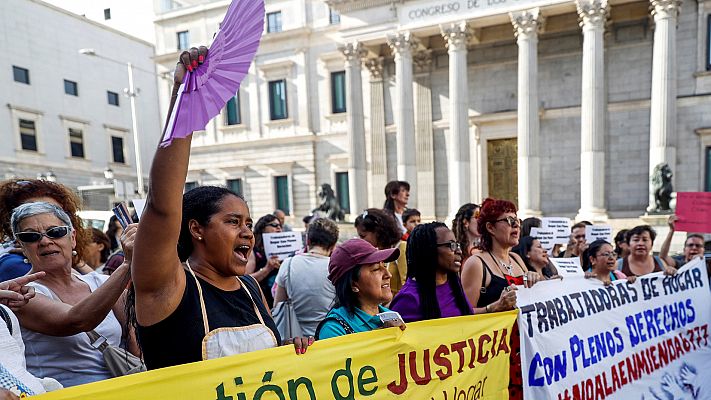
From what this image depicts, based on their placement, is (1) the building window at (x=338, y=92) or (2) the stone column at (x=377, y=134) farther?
(1) the building window at (x=338, y=92)

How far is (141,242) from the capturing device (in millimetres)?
1288

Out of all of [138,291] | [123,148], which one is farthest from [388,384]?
[123,148]

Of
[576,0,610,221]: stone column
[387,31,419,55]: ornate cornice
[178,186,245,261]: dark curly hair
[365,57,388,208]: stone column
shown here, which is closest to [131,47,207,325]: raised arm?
[178,186,245,261]: dark curly hair

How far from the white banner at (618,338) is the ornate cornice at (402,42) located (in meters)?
16.4

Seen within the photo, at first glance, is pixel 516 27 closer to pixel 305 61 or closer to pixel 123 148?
pixel 305 61

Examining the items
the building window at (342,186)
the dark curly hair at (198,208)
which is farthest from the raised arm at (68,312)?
the building window at (342,186)

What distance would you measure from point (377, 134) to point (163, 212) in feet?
68.9

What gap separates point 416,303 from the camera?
115 inches

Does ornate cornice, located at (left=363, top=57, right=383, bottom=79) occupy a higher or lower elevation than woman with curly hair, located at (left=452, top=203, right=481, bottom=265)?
higher

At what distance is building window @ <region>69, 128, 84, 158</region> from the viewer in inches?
1185

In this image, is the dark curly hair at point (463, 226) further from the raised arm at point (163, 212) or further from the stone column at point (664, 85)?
the stone column at point (664, 85)

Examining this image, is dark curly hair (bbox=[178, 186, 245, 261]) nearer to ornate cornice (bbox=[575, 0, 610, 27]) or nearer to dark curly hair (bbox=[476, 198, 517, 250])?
dark curly hair (bbox=[476, 198, 517, 250])

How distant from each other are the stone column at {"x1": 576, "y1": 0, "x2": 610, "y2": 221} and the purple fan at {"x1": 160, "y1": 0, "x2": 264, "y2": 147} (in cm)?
1763

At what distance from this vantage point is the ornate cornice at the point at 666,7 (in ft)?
50.5
